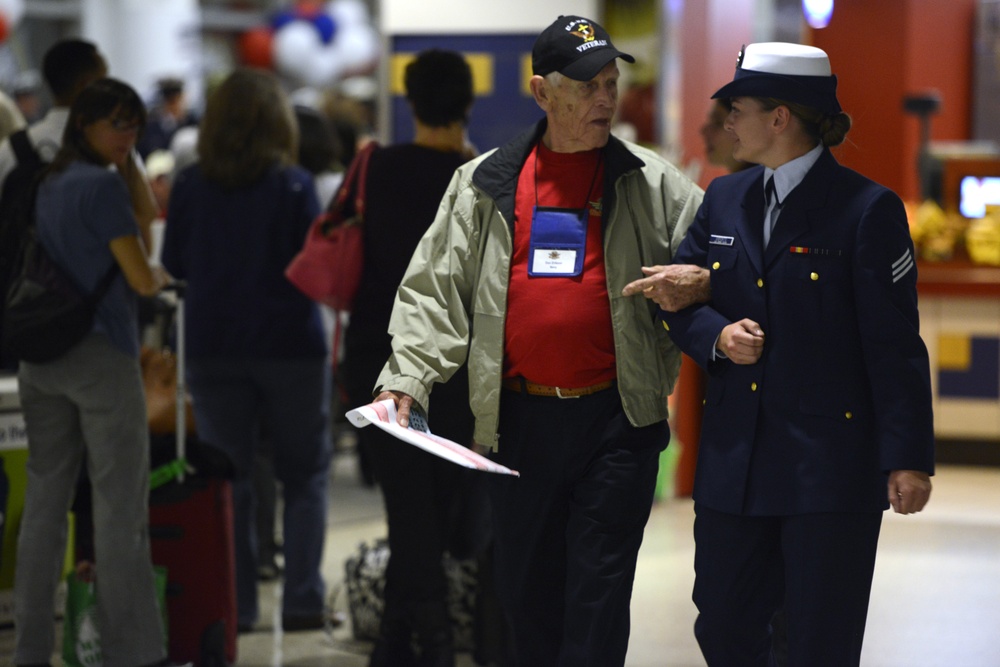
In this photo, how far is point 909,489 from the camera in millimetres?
2377

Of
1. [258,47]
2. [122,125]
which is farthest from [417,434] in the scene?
[258,47]

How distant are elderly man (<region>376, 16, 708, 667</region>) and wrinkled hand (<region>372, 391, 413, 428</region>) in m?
0.03

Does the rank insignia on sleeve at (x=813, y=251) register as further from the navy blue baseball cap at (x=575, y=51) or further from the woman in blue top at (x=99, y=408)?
the woman in blue top at (x=99, y=408)

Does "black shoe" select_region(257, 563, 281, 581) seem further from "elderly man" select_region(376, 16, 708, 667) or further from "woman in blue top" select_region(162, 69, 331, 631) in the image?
"elderly man" select_region(376, 16, 708, 667)

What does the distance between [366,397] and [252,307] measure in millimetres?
600

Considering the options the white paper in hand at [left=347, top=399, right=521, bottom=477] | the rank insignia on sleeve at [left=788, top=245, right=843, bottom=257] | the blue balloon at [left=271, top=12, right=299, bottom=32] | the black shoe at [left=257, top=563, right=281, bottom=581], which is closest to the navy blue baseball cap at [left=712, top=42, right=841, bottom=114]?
the rank insignia on sleeve at [left=788, top=245, right=843, bottom=257]

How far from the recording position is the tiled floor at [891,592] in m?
3.47

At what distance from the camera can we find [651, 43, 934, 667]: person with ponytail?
2.41 m

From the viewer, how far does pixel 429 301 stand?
9.37ft

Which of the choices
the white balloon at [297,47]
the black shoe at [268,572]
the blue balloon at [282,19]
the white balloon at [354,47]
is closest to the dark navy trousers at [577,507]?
the black shoe at [268,572]

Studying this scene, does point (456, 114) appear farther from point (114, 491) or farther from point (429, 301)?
point (114, 491)

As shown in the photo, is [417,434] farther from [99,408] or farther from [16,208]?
[16,208]

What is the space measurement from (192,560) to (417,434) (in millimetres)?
1634

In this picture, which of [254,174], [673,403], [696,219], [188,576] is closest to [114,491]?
[188,576]
